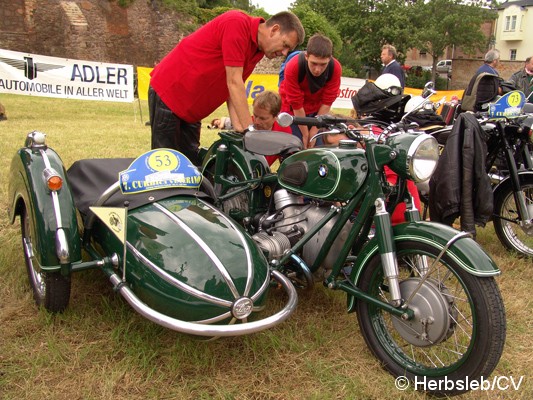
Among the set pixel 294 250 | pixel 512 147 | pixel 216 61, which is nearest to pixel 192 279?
pixel 294 250

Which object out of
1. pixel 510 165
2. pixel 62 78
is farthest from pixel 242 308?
pixel 62 78

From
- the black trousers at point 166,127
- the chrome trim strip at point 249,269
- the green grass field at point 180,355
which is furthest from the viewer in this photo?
the black trousers at point 166,127

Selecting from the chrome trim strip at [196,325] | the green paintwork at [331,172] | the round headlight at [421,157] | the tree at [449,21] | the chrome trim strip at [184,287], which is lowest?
the chrome trim strip at [196,325]

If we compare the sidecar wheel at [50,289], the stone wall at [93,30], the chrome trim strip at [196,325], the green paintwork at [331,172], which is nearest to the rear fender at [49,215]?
the sidecar wheel at [50,289]

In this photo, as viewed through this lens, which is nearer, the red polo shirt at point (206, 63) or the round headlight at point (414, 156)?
the round headlight at point (414, 156)

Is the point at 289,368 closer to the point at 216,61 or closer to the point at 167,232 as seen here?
the point at 167,232

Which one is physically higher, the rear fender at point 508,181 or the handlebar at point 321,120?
the handlebar at point 321,120

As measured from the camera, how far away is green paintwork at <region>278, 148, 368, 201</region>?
230cm

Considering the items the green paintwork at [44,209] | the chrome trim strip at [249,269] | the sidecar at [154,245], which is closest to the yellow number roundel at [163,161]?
the sidecar at [154,245]

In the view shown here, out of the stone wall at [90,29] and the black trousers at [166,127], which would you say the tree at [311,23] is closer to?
the stone wall at [90,29]

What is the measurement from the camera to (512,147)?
3789 mm

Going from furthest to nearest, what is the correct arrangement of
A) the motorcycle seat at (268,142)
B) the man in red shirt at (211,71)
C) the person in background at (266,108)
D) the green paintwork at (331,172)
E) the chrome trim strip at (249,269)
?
the person in background at (266,108) < the man in red shirt at (211,71) < the motorcycle seat at (268,142) < the green paintwork at (331,172) < the chrome trim strip at (249,269)

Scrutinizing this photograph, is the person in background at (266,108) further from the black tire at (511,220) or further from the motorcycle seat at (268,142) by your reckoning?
the black tire at (511,220)

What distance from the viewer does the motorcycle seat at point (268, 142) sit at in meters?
2.79
